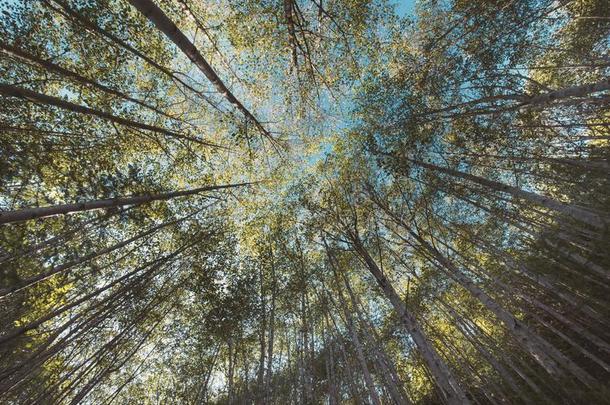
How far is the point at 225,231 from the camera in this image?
9.69 metres

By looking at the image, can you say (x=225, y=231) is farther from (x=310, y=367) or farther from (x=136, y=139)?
(x=310, y=367)

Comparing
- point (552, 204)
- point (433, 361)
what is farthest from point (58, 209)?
point (552, 204)

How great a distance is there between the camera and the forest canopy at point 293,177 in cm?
477

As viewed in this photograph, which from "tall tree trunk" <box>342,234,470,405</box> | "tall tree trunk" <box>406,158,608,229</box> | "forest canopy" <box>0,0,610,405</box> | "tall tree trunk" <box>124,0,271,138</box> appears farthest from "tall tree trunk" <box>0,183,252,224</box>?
"tall tree trunk" <box>406,158,608,229</box>

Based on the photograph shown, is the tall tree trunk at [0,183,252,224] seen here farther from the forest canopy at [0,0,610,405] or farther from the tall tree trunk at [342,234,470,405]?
the tall tree trunk at [342,234,470,405]

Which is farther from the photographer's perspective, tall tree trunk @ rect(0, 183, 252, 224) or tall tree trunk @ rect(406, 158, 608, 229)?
tall tree trunk @ rect(406, 158, 608, 229)

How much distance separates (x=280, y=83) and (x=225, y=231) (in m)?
5.27

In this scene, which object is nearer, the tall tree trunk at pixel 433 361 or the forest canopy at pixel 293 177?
the tall tree trunk at pixel 433 361

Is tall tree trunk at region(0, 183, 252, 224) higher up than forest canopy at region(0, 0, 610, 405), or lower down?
lower down

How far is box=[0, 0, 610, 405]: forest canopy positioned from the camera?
477cm

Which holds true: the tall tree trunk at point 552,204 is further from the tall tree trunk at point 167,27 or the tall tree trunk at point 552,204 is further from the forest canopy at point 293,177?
the tall tree trunk at point 167,27

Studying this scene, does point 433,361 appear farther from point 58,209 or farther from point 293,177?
point 293,177

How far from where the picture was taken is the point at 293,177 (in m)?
9.98

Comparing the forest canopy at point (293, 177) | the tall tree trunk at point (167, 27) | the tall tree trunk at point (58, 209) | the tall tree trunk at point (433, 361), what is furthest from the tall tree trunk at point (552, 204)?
the tall tree trunk at point (58, 209)
